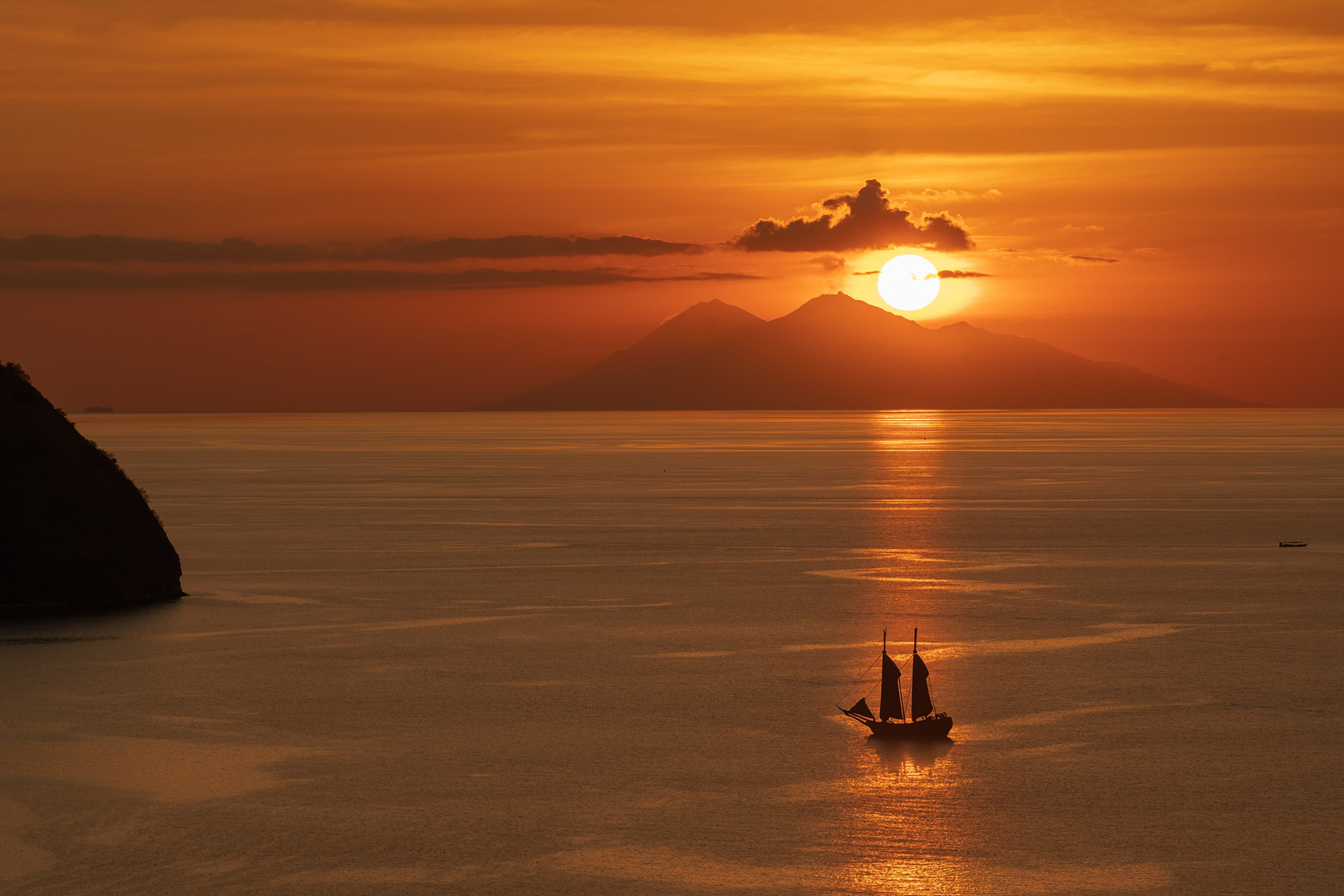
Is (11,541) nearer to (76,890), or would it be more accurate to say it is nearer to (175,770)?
(175,770)

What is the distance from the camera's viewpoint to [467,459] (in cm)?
15800

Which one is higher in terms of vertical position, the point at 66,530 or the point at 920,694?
the point at 66,530

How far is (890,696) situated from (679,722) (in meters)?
3.63

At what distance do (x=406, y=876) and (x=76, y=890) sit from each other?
375 cm

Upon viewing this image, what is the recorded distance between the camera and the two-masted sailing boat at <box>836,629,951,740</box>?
2508cm

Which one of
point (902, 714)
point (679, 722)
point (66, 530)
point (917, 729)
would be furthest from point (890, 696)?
point (66, 530)

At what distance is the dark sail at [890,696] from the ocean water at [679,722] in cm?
79

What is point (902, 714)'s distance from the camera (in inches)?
1015

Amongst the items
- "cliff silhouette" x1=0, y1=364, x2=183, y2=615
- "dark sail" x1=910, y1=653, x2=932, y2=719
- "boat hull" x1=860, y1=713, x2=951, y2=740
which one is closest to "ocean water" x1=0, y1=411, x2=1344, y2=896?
"boat hull" x1=860, y1=713, x2=951, y2=740

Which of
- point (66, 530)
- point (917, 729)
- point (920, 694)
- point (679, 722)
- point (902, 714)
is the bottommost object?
point (679, 722)

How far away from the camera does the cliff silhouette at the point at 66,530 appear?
41375 millimetres

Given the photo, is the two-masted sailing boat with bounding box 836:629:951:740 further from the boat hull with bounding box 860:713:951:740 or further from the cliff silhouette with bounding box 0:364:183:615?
the cliff silhouette with bounding box 0:364:183:615

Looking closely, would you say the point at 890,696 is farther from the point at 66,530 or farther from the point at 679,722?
the point at 66,530

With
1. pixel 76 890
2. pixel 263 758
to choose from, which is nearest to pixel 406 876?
pixel 76 890
